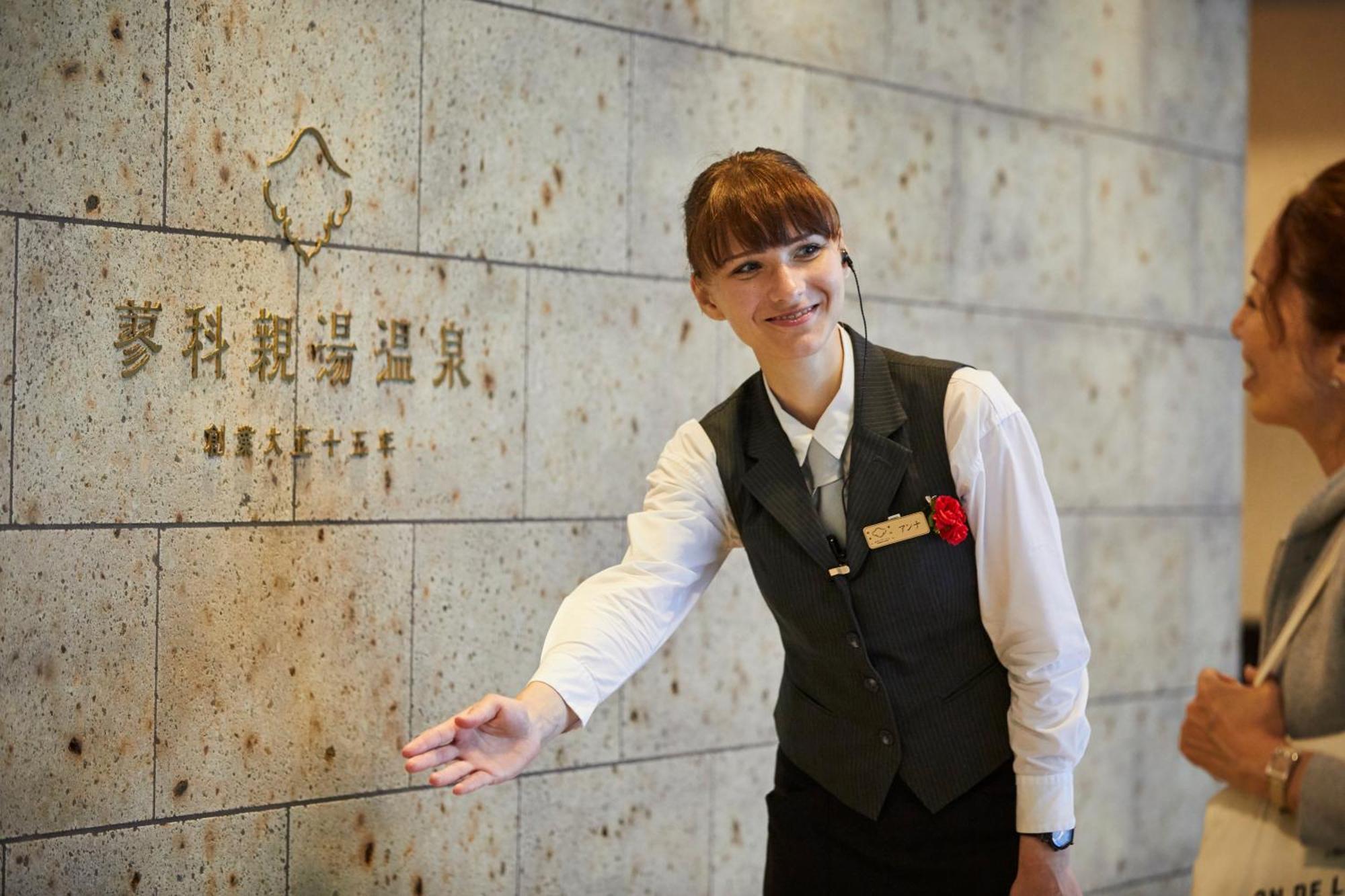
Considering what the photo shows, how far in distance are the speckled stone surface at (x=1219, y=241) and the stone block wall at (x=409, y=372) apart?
26.3 inches

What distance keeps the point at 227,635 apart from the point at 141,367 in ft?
1.83

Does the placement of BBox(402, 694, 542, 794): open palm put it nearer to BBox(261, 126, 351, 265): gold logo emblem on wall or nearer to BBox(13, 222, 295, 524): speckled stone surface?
BBox(13, 222, 295, 524): speckled stone surface

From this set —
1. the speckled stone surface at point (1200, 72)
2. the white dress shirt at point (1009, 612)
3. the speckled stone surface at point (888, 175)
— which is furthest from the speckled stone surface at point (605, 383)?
the speckled stone surface at point (1200, 72)

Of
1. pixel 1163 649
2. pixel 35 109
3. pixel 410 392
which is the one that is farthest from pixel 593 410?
pixel 1163 649

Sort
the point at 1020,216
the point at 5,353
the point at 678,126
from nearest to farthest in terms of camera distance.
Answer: the point at 5,353
the point at 678,126
the point at 1020,216

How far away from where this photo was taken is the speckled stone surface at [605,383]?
313 centimetres

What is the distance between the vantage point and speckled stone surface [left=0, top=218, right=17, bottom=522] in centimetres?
246

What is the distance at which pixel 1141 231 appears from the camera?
4.38 m

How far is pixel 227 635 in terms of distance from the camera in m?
2.70

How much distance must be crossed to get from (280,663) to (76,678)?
391mm

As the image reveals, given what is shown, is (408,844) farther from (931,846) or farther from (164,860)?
(931,846)

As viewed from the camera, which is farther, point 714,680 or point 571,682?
point 714,680

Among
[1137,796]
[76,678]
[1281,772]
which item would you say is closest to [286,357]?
[76,678]

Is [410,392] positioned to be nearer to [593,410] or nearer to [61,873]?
[593,410]
